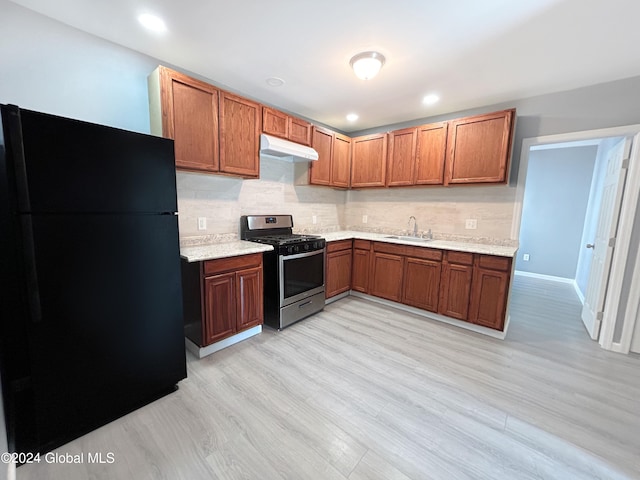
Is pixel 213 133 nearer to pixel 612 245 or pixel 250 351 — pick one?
pixel 250 351

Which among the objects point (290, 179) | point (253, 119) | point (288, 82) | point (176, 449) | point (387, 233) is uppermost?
point (288, 82)

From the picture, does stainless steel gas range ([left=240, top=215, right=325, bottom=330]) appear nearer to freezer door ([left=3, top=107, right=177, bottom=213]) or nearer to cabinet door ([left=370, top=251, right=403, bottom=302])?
cabinet door ([left=370, top=251, right=403, bottom=302])

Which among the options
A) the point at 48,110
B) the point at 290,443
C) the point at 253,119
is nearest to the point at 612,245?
the point at 290,443

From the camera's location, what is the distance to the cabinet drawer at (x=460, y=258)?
287 cm

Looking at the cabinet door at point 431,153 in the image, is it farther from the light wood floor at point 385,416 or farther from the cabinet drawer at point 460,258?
the light wood floor at point 385,416

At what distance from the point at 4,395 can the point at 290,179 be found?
10.1ft

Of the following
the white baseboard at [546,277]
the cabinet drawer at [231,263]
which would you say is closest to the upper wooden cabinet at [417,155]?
the cabinet drawer at [231,263]

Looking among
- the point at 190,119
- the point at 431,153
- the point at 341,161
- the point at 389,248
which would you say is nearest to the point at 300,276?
the point at 389,248

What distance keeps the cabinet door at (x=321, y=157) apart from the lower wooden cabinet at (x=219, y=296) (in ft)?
5.00

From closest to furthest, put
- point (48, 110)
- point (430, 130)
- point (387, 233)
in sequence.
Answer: point (48, 110), point (430, 130), point (387, 233)

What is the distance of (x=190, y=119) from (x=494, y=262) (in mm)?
3247

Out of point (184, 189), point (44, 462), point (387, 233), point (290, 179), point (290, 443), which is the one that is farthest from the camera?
point (387, 233)

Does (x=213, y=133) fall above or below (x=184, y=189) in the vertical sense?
above

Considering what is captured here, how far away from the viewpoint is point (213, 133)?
94.4 inches
